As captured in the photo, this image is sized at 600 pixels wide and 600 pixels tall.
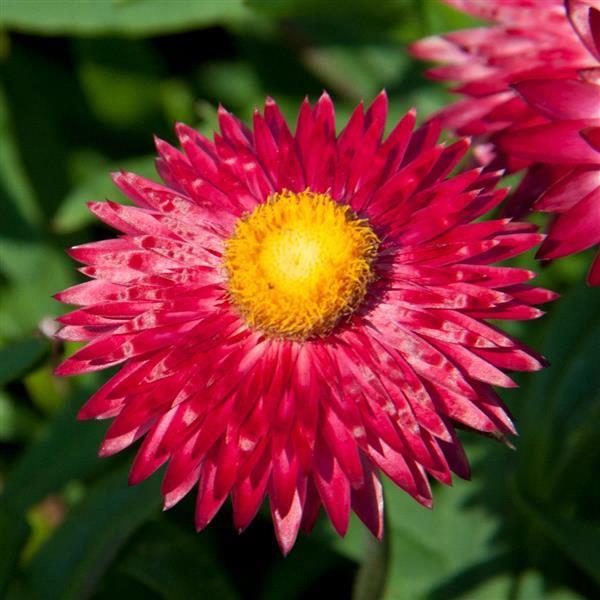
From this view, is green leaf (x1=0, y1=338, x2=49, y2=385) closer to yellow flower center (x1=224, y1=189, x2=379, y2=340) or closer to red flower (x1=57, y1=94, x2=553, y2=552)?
red flower (x1=57, y1=94, x2=553, y2=552)

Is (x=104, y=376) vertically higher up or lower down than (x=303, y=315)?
lower down

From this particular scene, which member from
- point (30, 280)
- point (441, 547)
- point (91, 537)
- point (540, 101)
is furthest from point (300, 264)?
point (30, 280)

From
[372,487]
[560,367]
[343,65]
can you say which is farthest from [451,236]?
[343,65]

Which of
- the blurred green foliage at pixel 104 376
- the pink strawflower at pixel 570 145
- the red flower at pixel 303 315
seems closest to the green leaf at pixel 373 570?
the blurred green foliage at pixel 104 376

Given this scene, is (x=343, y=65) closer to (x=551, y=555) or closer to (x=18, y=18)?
(x=18, y=18)

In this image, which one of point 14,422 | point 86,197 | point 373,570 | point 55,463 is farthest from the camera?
point 14,422

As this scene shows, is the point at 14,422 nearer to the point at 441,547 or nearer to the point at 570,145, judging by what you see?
the point at 441,547

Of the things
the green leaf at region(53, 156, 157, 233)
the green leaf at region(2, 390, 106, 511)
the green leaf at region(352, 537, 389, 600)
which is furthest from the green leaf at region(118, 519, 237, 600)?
the green leaf at region(53, 156, 157, 233)
